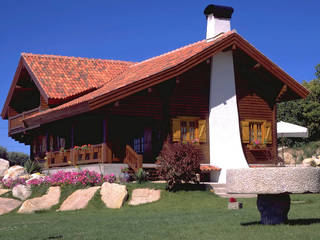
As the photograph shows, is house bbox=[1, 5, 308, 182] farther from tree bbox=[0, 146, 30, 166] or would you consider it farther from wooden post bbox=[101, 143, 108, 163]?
tree bbox=[0, 146, 30, 166]

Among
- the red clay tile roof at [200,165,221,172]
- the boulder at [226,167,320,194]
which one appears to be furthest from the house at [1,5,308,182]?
the boulder at [226,167,320,194]

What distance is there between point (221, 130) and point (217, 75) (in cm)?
255

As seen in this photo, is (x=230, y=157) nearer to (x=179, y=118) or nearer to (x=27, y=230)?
(x=179, y=118)

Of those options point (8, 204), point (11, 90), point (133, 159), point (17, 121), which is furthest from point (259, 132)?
point (11, 90)

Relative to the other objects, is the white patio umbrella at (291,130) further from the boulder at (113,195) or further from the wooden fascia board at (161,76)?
the boulder at (113,195)

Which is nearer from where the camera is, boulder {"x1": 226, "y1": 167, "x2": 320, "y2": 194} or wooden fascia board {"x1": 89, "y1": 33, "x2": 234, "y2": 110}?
boulder {"x1": 226, "y1": 167, "x2": 320, "y2": 194}

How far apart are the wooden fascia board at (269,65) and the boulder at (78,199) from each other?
9848 mm

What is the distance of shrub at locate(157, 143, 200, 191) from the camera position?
1788 centimetres

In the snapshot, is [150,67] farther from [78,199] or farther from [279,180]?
[279,180]

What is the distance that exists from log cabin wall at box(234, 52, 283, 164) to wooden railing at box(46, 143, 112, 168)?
268 inches

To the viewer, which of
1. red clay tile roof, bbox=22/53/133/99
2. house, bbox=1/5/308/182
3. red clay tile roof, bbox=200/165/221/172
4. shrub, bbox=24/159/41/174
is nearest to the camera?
house, bbox=1/5/308/182

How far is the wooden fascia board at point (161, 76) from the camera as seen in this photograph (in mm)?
19875

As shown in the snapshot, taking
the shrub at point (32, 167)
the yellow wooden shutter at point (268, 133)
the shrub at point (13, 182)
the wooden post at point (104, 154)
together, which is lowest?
the shrub at point (13, 182)

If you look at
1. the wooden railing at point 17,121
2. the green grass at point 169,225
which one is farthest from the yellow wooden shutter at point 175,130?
the wooden railing at point 17,121
